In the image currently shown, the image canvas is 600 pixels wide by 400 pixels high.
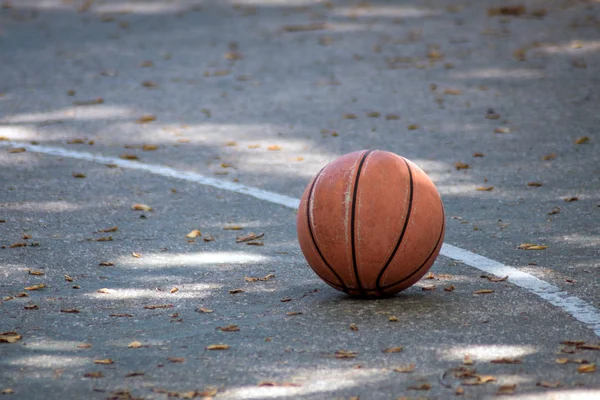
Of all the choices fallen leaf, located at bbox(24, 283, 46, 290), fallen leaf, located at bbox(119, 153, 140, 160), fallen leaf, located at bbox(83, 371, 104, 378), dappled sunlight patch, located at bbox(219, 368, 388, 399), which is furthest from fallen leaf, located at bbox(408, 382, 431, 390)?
fallen leaf, located at bbox(119, 153, 140, 160)

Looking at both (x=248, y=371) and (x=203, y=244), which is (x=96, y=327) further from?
(x=203, y=244)

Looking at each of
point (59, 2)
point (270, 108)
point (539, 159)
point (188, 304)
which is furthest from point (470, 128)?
point (59, 2)

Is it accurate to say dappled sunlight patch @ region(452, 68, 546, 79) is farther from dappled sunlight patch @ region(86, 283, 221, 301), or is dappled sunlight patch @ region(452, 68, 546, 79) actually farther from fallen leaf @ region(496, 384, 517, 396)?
fallen leaf @ region(496, 384, 517, 396)

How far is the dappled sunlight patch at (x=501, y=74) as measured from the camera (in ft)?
44.9

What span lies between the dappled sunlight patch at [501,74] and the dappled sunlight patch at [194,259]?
23.7ft

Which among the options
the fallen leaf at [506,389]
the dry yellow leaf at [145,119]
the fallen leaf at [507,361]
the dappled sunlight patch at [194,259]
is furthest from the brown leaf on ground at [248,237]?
the dry yellow leaf at [145,119]

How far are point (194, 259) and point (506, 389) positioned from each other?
3316mm

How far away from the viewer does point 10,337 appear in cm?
577

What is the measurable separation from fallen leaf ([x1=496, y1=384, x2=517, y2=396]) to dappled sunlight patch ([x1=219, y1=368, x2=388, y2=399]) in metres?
0.62

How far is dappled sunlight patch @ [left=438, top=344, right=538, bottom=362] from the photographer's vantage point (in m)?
5.30

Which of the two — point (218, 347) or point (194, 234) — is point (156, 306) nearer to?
point (218, 347)

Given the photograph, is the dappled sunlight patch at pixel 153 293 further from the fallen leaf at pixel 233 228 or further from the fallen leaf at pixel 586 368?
the fallen leaf at pixel 586 368

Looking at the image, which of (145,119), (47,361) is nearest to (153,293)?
(47,361)

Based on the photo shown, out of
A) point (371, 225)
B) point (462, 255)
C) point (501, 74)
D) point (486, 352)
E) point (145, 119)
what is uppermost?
point (371, 225)
